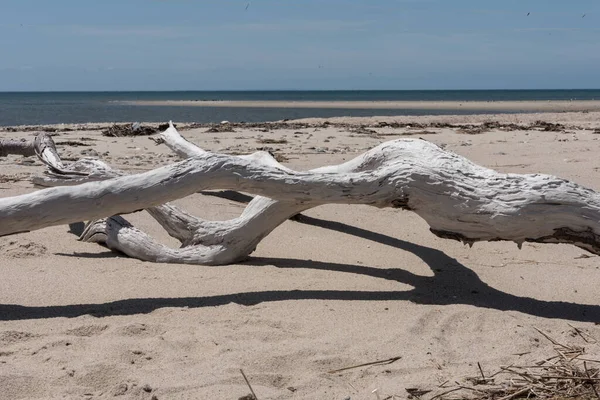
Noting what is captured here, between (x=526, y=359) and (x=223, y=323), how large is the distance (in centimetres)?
143

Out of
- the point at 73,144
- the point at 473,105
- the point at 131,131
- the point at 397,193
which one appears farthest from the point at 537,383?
the point at 473,105

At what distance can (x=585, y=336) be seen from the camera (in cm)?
317

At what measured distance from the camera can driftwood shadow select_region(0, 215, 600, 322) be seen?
3.47 metres

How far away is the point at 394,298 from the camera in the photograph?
3727 mm

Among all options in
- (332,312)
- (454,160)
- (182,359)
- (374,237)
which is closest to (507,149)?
(374,237)

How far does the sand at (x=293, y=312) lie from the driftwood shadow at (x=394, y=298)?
2 cm

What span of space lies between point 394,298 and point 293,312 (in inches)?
25.1

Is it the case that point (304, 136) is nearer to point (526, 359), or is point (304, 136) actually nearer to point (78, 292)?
point (78, 292)

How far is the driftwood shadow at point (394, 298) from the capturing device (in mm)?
3471

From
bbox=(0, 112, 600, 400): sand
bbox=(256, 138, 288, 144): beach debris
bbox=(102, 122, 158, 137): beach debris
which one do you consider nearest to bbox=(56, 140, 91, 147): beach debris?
bbox=(102, 122, 158, 137): beach debris

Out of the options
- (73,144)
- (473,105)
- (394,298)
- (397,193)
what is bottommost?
(473,105)

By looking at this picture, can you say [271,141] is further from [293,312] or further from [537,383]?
[537,383]

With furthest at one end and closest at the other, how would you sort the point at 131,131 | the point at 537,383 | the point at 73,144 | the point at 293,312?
the point at 131,131 < the point at 73,144 < the point at 293,312 < the point at 537,383

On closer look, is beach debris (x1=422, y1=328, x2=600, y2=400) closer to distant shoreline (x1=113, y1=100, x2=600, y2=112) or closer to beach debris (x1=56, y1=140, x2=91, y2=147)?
beach debris (x1=56, y1=140, x2=91, y2=147)
